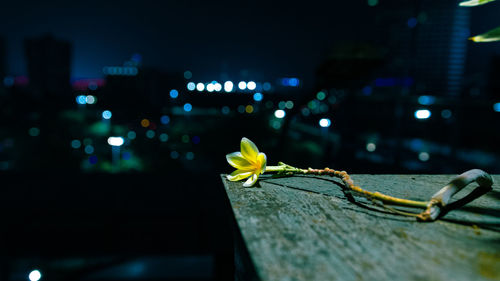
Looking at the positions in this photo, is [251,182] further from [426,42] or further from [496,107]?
[426,42]

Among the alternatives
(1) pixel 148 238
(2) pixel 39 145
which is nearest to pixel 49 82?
(2) pixel 39 145

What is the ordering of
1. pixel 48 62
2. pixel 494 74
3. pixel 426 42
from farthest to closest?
pixel 48 62, pixel 426 42, pixel 494 74

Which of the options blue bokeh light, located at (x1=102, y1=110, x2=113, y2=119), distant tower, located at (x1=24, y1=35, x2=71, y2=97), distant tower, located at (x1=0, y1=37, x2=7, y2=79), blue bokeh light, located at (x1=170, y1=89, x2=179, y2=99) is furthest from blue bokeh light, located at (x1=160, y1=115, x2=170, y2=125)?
distant tower, located at (x1=0, y1=37, x2=7, y2=79)

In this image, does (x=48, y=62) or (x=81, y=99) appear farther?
(x=48, y=62)

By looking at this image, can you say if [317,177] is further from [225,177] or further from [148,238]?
[148,238]

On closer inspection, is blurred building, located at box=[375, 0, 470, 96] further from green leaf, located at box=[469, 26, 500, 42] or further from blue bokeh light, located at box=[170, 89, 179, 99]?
blue bokeh light, located at box=[170, 89, 179, 99]

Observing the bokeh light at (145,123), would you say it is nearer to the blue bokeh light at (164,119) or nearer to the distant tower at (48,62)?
the blue bokeh light at (164,119)

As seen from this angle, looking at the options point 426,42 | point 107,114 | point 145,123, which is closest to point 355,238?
point 426,42
